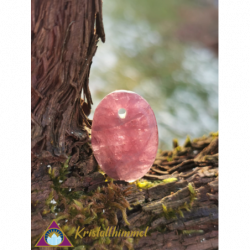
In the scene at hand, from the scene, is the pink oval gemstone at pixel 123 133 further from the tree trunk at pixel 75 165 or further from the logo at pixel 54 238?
the logo at pixel 54 238

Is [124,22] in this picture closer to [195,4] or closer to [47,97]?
[195,4]

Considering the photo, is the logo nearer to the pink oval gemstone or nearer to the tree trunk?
the tree trunk

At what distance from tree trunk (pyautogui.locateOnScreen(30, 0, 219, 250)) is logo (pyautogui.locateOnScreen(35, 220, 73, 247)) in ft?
0.08

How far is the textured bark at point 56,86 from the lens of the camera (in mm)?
1279

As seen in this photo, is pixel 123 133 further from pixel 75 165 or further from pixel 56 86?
pixel 56 86

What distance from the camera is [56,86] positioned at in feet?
4.57

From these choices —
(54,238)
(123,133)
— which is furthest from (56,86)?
(54,238)

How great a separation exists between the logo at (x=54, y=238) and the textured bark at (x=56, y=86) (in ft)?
0.09

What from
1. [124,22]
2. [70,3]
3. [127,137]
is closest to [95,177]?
[127,137]

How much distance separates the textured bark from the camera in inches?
50.4

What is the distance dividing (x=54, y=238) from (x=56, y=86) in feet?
2.45

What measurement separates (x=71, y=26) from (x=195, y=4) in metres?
3.97

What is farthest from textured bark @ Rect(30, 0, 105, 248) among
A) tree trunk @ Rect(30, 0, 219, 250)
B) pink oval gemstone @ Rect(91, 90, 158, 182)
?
pink oval gemstone @ Rect(91, 90, 158, 182)

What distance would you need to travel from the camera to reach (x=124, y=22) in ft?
12.8
